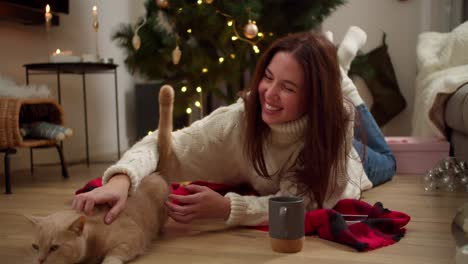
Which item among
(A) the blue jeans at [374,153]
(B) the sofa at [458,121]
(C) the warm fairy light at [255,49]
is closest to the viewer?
(B) the sofa at [458,121]

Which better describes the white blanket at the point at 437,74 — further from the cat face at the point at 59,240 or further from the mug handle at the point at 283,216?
the cat face at the point at 59,240

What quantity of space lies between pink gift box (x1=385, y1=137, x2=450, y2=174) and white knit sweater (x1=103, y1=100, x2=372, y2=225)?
0.94 metres

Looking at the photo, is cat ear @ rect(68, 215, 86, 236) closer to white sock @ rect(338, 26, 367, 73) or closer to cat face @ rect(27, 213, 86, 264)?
cat face @ rect(27, 213, 86, 264)

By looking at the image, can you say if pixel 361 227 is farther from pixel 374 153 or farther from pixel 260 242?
pixel 374 153

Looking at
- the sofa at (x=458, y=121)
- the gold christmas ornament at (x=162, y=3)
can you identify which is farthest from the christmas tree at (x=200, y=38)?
the sofa at (x=458, y=121)

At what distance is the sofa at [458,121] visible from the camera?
1911 mm

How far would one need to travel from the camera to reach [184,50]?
8.74ft

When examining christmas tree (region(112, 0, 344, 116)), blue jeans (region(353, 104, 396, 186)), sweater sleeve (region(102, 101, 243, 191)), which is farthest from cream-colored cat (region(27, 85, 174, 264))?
christmas tree (region(112, 0, 344, 116))

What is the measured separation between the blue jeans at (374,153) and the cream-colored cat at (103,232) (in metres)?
0.99

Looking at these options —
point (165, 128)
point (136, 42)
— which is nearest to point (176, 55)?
point (136, 42)

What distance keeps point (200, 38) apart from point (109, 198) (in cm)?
182

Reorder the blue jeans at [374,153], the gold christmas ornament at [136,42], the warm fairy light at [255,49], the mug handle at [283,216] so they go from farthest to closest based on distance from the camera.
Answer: the warm fairy light at [255,49]
the gold christmas ornament at [136,42]
the blue jeans at [374,153]
the mug handle at [283,216]

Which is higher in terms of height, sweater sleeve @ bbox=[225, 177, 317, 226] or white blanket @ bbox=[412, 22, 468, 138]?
white blanket @ bbox=[412, 22, 468, 138]

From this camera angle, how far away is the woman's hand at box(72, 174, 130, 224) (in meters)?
1.06
